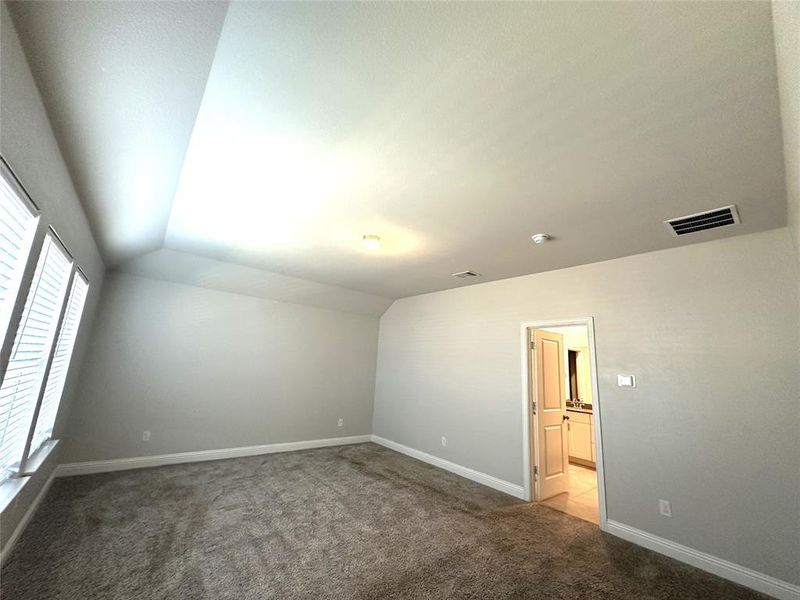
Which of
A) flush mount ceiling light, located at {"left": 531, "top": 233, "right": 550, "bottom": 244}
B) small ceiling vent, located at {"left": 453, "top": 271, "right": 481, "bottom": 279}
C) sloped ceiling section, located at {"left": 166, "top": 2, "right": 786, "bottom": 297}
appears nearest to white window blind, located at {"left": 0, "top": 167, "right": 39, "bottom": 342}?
sloped ceiling section, located at {"left": 166, "top": 2, "right": 786, "bottom": 297}

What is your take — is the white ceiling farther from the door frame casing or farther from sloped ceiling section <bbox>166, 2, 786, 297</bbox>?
the door frame casing

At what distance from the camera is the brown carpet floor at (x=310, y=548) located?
210 centimetres

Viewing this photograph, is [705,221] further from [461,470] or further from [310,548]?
[310,548]

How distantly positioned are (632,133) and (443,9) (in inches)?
46.4

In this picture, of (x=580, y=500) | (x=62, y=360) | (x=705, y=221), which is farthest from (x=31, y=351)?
(x=580, y=500)

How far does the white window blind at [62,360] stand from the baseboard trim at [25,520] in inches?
18.5

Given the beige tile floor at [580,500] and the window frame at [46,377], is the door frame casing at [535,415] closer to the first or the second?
the beige tile floor at [580,500]

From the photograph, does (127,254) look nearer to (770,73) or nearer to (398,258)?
(398,258)

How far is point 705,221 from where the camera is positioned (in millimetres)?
2484

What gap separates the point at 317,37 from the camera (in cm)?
122

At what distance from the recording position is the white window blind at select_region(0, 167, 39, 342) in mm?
1385

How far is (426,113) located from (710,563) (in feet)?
12.9

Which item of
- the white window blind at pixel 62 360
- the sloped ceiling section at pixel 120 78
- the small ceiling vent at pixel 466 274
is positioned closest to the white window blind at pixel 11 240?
the sloped ceiling section at pixel 120 78

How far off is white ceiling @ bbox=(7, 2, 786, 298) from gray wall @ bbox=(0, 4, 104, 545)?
0.07 meters
